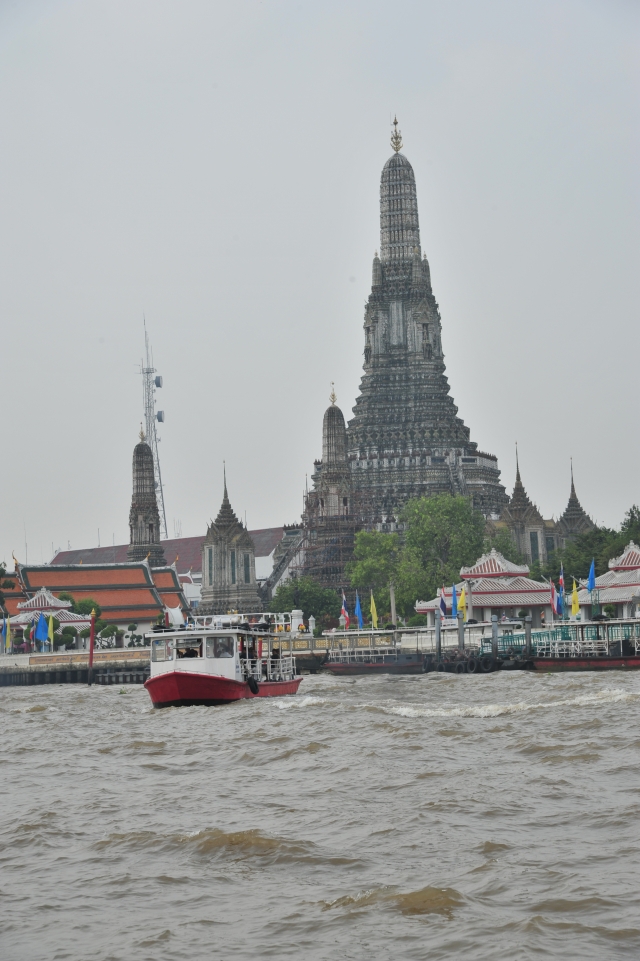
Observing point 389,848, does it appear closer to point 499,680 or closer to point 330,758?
point 330,758

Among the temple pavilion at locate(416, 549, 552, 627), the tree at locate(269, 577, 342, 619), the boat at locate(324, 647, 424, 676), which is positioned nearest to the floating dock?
the boat at locate(324, 647, 424, 676)

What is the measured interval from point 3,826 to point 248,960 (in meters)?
7.79

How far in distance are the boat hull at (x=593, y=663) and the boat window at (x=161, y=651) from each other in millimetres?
19419

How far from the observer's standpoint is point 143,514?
13088 centimetres

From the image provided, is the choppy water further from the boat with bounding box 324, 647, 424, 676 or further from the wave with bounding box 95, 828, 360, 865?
the boat with bounding box 324, 647, 424, 676

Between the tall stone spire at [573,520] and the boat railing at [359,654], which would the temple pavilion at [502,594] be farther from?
the tall stone spire at [573,520]

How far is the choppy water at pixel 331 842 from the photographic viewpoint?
40.6 ft

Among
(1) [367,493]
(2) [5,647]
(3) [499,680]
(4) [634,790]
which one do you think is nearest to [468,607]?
(3) [499,680]

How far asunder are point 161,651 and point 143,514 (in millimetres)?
90475

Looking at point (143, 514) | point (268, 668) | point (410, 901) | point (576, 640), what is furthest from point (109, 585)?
point (410, 901)

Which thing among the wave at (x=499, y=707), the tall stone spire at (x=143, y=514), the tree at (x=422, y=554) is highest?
the tall stone spire at (x=143, y=514)

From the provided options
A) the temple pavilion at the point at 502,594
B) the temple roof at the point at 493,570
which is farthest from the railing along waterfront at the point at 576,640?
the temple roof at the point at 493,570

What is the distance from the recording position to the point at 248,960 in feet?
38.8

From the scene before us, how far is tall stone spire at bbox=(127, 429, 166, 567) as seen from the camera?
129750 millimetres
